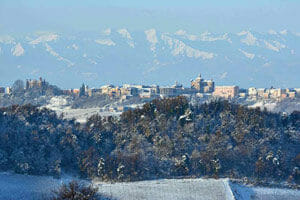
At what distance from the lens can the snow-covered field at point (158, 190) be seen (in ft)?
89.6

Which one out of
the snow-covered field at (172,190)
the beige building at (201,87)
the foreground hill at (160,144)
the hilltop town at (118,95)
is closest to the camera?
the snow-covered field at (172,190)

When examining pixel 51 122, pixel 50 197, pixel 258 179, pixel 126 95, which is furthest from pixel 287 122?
pixel 126 95

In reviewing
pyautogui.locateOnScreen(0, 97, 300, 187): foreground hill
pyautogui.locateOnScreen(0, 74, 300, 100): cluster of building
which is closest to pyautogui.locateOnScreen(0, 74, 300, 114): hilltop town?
pyautogui.locateOnScreen(0, 74, 300, 100): cluster of building

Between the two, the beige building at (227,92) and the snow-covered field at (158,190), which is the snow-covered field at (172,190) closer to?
the snow-covered field at (158,190)

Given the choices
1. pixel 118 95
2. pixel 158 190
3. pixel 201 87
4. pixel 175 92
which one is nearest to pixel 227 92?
pixel 201 87

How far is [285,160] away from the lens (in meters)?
32.8

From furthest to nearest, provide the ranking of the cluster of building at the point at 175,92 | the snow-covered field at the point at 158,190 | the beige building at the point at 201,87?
the beige building at the point at 201,87 < the cluster of building at the point at 175,92 < the snow-covered field at the point at 158,190

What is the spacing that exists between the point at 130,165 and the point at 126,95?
48.9 m

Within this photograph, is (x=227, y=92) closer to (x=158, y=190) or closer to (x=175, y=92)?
(x=175, y=92)

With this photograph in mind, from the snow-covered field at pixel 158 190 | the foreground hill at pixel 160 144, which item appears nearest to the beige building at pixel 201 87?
the foreground hill at pixel 160 144

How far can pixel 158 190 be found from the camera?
28.1 meters

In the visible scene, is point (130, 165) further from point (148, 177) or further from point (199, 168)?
point (199, 168)

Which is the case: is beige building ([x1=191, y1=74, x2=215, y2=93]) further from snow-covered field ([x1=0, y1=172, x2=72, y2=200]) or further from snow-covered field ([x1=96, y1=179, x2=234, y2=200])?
snow-covered field ([x1=0, y1=172, x2=72, y2=200])

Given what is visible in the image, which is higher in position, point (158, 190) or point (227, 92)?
point (227, 92)
